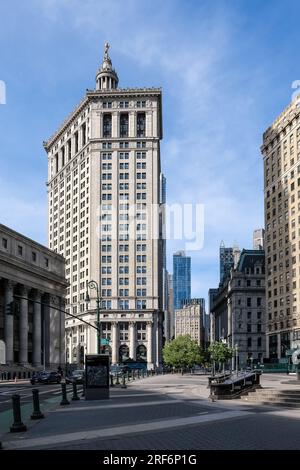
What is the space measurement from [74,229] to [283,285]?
69.8m

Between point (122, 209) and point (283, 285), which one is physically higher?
point (122, 209)

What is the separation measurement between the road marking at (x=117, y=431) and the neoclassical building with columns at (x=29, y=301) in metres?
55.7

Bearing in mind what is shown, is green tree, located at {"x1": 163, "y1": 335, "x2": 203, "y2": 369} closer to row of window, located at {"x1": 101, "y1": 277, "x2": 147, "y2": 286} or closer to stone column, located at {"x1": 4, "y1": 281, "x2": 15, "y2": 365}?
row of window, located at {"x1": 101, "y1": 277, "x2": 147, "y2": 286}

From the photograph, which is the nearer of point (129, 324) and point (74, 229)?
point (129, 324)

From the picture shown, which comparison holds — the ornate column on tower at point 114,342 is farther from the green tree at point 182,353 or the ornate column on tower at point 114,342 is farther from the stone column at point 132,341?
the green tree at point 182,353

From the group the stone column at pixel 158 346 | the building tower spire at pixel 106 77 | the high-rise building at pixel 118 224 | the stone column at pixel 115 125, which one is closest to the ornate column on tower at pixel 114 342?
the high-rise building at pixel 118 224

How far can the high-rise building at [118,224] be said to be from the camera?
5792 inches

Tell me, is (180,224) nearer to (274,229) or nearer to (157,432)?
(157,432)

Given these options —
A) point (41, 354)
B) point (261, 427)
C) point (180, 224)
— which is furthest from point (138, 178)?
point (261, 427)

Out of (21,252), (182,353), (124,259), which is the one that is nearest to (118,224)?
(124,259)

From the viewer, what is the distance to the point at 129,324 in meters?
147

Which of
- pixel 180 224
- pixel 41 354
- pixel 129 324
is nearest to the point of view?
pixel 180 224

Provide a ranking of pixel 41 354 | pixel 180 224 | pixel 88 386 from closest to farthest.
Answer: pixel 88 386 → pixel 180 224 → pixel 41 354

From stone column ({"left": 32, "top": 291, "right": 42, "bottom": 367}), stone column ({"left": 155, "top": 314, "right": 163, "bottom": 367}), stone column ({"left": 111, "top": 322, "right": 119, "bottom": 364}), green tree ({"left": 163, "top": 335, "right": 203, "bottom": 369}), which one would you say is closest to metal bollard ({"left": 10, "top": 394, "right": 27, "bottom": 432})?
Answer: stone column ({"left": 32, "top": 291, "right": 42, "bottom": 367})
